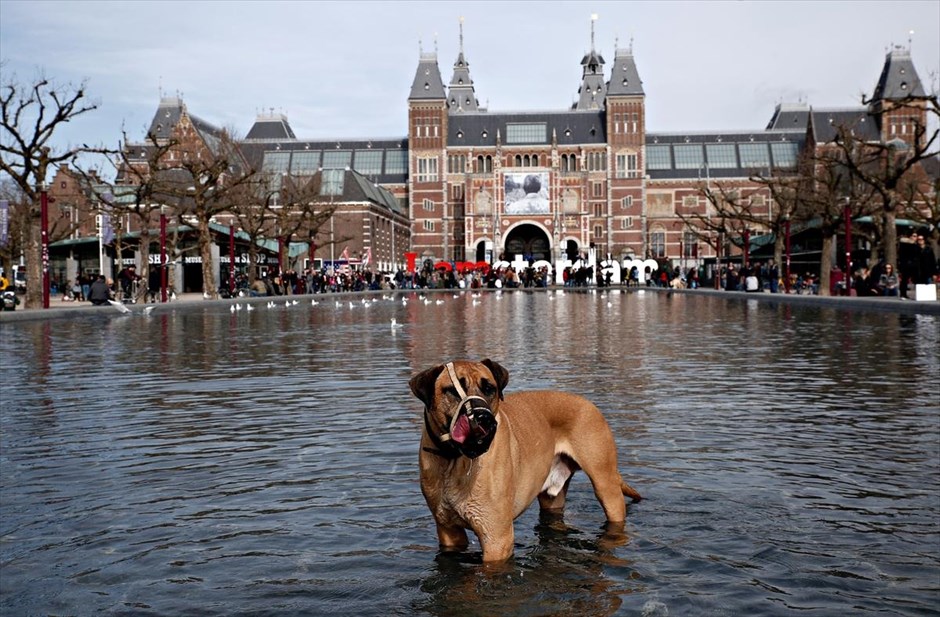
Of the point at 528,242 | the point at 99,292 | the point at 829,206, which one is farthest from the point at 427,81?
the point at 99,292

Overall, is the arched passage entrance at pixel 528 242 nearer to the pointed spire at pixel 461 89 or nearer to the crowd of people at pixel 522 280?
the crowd of people at pixel 522 280

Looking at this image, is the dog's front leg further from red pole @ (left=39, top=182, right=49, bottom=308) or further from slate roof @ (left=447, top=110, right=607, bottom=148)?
slate roof @ (left=447, top=110, right=607, bottom=148)

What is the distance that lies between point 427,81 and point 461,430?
363ft

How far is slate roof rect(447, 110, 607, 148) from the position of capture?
113000mm

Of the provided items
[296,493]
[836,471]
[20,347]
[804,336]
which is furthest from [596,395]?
[20,347]

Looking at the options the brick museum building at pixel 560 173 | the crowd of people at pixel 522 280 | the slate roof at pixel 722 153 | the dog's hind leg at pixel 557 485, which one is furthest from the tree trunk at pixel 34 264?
the slate roof at pixel 722 153

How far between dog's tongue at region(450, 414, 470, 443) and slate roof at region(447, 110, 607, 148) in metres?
110

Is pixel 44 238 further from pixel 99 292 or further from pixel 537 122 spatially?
pixel 537 122

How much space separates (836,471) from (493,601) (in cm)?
338

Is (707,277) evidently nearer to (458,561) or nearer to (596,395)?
(596,395)

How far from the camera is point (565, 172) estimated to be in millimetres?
110562

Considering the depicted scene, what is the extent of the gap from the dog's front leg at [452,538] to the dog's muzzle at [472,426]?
76 cm

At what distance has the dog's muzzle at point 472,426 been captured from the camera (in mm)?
3941

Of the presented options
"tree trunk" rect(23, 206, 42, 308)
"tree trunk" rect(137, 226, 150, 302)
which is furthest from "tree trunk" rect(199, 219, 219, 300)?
"tree trunk" rect(23, 206, 42, 308)
